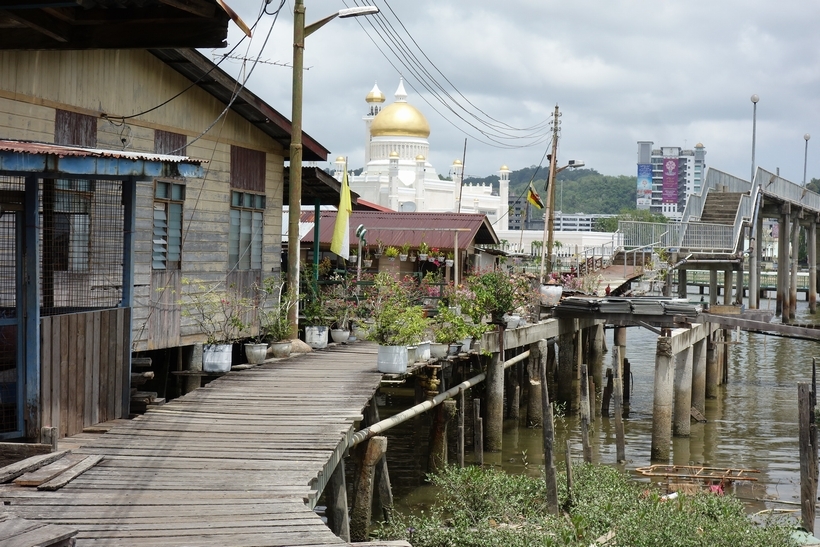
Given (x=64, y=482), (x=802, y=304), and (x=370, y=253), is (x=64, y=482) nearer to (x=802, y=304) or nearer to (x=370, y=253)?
(x=370, y=253)

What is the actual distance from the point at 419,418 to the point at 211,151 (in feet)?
29.4

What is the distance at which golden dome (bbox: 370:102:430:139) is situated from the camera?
88.6 metres

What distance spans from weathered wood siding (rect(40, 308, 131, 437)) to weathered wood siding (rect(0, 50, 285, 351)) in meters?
3.06

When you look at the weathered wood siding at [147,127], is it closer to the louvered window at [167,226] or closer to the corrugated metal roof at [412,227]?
the louvered window at [167,226]

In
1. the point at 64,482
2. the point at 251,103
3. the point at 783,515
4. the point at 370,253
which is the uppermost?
the point at 251,103

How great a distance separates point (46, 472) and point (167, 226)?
767cm

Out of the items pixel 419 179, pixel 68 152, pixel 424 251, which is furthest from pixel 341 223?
pixel 419 179

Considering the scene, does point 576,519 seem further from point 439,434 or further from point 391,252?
point 391,252

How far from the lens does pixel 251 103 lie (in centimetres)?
1792

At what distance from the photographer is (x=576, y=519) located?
13828mm

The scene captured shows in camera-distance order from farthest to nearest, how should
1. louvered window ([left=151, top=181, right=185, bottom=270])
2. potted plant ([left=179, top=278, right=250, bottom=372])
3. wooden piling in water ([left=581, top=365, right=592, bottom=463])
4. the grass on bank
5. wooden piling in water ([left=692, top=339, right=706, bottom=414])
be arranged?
wooden piling in water ([left=692, top=339, right=706, bottom=414]) → wooden piling in water ([left=581, top=365, right=592, bottom=463]) → louvered window ([left=151, top=181, right=185, bottom=270]) → potted plant ([left=179, top=278, right=250, bottom=372]) → the grass on bank

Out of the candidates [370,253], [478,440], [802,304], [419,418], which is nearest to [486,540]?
[478,440]

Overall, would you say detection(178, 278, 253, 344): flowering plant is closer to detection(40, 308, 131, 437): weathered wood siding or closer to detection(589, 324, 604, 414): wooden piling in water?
detection(40, 308, 131, 437): weathered wood siding

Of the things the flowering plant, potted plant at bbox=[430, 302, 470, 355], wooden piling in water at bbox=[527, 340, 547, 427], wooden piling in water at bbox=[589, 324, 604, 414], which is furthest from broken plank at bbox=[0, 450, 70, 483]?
wooden piling in water at bbox=[589, 324, 604, 414]
